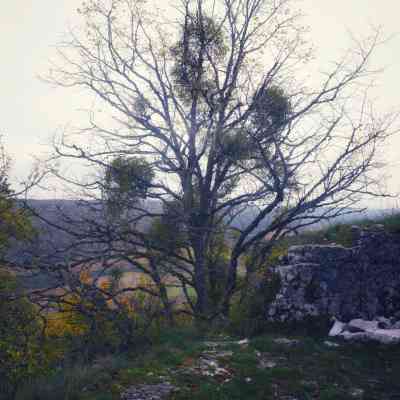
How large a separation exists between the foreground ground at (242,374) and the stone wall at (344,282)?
2.23ft

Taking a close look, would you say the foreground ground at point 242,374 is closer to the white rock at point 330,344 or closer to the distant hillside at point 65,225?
the white rock at point 330,344

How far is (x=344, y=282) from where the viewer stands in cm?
599

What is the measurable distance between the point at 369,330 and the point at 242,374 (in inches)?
78.4

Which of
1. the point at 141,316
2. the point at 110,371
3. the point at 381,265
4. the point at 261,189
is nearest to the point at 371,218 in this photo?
the point at 381,265

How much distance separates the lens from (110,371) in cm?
444

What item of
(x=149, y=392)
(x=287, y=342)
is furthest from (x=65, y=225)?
(x=149, y=392)

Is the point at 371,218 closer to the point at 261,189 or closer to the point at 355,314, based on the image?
the point at 355,314

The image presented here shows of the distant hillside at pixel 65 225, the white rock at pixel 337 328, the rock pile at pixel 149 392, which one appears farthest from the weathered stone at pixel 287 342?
the distant hillside at pixel 65 225

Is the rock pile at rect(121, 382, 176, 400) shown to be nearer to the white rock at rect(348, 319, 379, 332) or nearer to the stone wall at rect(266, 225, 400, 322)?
the stone wall at rect(266, 225, 400, 322)

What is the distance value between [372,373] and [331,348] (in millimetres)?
696

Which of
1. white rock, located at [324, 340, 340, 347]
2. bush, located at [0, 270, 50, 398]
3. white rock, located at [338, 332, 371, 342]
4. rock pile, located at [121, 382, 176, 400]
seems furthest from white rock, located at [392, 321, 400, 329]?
bush, located at [0, 270, 50, 398]

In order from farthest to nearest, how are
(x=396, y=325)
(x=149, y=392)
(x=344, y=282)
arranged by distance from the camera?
1. (x=344, y=282)
2. (x=396, y=325)
3. (x=149, y=392)

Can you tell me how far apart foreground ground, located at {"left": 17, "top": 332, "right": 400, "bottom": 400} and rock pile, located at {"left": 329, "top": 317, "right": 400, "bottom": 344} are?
13 cm

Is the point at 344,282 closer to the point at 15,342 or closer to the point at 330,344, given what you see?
the point at 330,344
